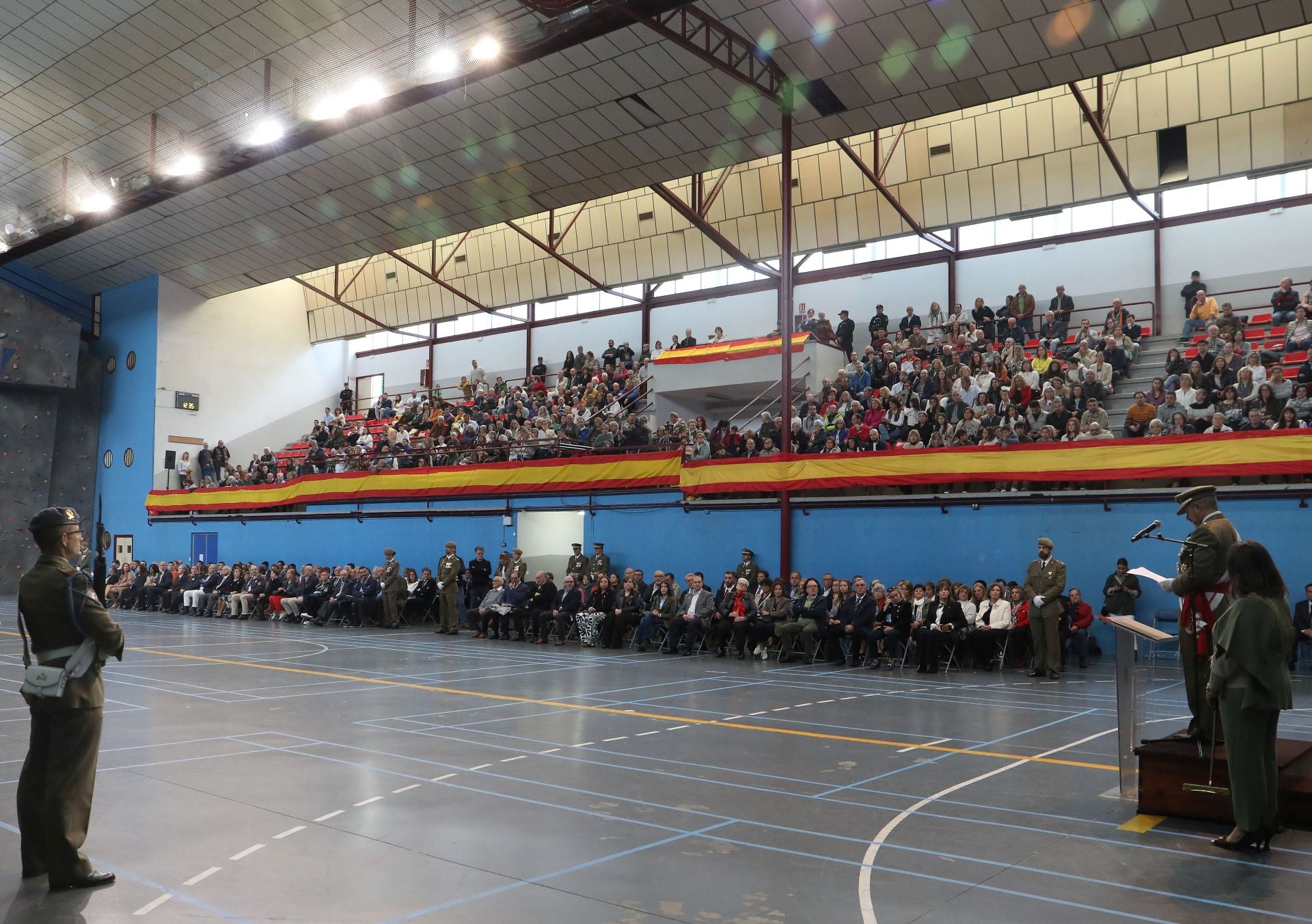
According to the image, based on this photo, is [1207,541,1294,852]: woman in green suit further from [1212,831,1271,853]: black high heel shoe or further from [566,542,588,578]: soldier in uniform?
[566,542,588,578]: soldier in uniform

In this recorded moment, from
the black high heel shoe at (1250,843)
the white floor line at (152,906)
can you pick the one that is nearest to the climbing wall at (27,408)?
the white floor line at (152,906)

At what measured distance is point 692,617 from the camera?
16.7 meters

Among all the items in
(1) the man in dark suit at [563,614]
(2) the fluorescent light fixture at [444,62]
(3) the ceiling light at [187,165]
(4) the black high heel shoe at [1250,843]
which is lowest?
(4) the black high heel shoe at [1250,843]

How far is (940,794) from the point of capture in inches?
270

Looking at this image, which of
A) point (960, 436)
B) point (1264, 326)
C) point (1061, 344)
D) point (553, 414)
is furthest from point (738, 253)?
point (1264, 326)

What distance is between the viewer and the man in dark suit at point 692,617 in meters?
16.8

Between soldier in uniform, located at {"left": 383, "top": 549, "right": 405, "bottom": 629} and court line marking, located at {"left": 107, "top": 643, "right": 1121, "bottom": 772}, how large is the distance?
687 cm

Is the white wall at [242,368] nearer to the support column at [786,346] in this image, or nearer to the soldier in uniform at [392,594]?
the soldier in uniform at [392,594]

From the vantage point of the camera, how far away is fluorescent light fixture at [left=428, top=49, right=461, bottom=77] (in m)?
17.4

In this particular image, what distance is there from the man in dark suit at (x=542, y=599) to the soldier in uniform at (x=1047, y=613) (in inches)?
351

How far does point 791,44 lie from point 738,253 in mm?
8144

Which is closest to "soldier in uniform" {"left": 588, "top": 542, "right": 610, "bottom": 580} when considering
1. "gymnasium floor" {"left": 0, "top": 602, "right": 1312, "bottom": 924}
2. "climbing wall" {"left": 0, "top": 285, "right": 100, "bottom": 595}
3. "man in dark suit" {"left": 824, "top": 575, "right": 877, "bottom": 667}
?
"man in dark suit" {"left": 824, "top": 575, "right": 877, "bottom": 667}

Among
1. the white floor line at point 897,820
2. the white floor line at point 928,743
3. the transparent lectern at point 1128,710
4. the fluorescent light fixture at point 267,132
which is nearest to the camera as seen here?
the white floor line at point 897,820

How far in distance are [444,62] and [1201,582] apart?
15107mm
